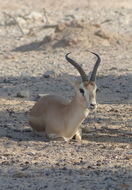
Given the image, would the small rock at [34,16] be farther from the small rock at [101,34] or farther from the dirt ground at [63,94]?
the small rock at [101,34]

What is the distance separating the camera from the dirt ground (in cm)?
816

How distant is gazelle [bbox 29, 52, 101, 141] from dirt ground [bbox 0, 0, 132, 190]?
0.17 meters

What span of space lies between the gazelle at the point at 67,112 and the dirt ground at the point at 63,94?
6.7 inches

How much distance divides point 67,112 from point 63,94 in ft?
12.0

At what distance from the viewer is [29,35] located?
76.3 feet

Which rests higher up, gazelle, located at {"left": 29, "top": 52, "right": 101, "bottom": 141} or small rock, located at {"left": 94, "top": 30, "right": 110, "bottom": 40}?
small rock, located at {"left": 94, "top": 30, "right": 110, "bottom": 40}

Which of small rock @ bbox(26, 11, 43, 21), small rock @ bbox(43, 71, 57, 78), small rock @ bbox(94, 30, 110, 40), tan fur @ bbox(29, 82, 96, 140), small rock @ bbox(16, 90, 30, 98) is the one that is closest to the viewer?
tan fur @ bbox(29, 82, 96, 140)

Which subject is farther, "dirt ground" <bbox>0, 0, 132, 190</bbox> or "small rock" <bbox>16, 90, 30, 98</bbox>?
"small rock" <bbox>16, 90, 30, 98</bbox>

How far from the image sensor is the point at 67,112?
10602mm

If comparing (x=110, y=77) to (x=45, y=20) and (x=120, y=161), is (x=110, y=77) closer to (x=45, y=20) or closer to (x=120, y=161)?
(x=120, y=161)

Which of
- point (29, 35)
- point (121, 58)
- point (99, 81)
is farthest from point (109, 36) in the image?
point (99, 81)

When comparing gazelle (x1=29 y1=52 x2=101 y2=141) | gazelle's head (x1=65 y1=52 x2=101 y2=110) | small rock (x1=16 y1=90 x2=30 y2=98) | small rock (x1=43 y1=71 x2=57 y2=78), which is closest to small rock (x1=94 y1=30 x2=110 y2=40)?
small rock (x1=43 y1=71 x2=57 y2=78)

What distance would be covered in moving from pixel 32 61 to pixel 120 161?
9845 millimetres

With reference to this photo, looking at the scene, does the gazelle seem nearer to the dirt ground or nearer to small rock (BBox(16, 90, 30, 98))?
the dirt ground
